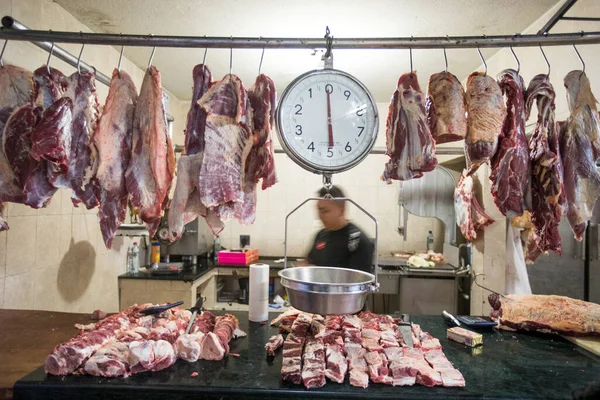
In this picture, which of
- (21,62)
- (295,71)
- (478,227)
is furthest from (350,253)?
(21,62)

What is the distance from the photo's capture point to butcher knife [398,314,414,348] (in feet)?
6.93

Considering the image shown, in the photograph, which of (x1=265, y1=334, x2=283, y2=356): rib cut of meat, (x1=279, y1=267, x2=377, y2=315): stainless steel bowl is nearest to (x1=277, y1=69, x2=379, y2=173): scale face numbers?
(x1=279, y1=267, x2=377, y2=315): stainless steel bowl

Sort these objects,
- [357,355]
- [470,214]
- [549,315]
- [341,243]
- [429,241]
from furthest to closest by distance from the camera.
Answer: [429,241]
[341,243]
[470,214]
[549,315]
[357,355]

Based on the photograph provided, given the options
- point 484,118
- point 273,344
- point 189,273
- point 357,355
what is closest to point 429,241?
point 189,273

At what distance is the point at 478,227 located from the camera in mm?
4039

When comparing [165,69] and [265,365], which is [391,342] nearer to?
[265,365]

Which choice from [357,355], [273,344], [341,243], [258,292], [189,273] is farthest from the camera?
[189,273]

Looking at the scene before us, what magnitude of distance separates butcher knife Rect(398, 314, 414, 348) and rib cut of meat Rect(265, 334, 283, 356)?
2.47 feet

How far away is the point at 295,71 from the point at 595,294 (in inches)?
176

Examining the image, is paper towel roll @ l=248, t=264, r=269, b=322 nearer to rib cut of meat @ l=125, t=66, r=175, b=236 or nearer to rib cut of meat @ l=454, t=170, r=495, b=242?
rib cut of meat @ l=125, t=66, r=175, b=236

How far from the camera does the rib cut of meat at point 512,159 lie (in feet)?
7.14

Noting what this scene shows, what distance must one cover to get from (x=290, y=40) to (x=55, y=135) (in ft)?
4.62

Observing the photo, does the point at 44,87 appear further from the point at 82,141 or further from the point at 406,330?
the point at 406,330

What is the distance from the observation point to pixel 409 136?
7.18 feet
